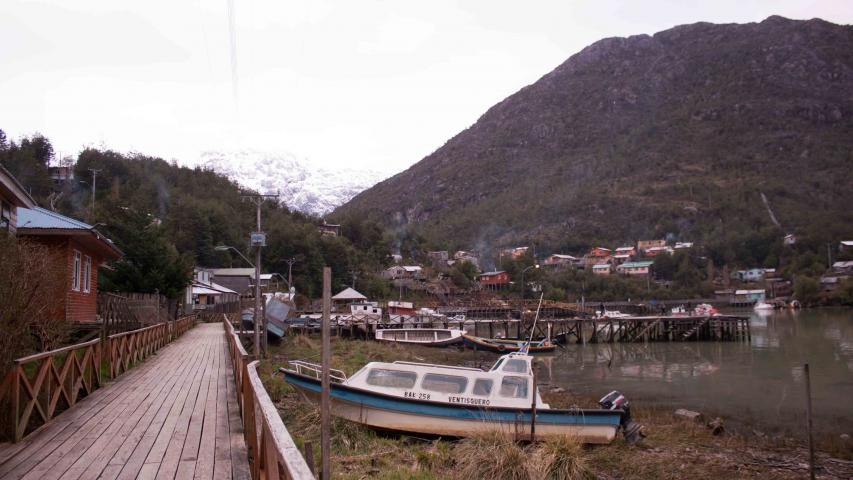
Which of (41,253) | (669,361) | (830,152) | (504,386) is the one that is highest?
(830,152)

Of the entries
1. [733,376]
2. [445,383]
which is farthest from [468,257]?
[445,383]

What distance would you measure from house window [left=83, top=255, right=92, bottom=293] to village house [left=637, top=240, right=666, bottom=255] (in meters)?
145

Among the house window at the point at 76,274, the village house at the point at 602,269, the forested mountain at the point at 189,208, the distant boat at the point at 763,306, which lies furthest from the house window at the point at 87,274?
the village house at the point at 602,269

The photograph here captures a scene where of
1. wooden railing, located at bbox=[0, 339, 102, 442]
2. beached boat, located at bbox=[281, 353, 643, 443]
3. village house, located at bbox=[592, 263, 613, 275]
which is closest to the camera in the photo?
wooden railing, located at bbox=[0, 339, 102, 442]

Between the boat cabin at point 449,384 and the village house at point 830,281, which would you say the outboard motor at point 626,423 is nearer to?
the boat cabin at point 449,384

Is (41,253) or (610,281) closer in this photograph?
(41,253)

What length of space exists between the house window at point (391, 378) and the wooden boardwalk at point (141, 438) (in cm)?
343

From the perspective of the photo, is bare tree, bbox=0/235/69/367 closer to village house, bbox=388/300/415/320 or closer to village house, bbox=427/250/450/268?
village house, bbox=388/300/415/320

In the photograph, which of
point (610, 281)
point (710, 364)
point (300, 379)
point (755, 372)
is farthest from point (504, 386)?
point (610, 281)

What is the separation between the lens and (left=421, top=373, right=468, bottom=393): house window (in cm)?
1430

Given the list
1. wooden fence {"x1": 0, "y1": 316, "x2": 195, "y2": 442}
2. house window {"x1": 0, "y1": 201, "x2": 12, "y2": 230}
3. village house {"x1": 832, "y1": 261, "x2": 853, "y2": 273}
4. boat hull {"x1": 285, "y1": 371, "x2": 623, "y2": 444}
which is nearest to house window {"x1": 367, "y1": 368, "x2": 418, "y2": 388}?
boat hull {"x1": 285, "y1": 371, "x2": 623, "y2": 444}

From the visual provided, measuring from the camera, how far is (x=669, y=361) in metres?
37.0

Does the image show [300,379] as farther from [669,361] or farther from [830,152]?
[830,152]

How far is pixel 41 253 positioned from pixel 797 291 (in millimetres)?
113935
